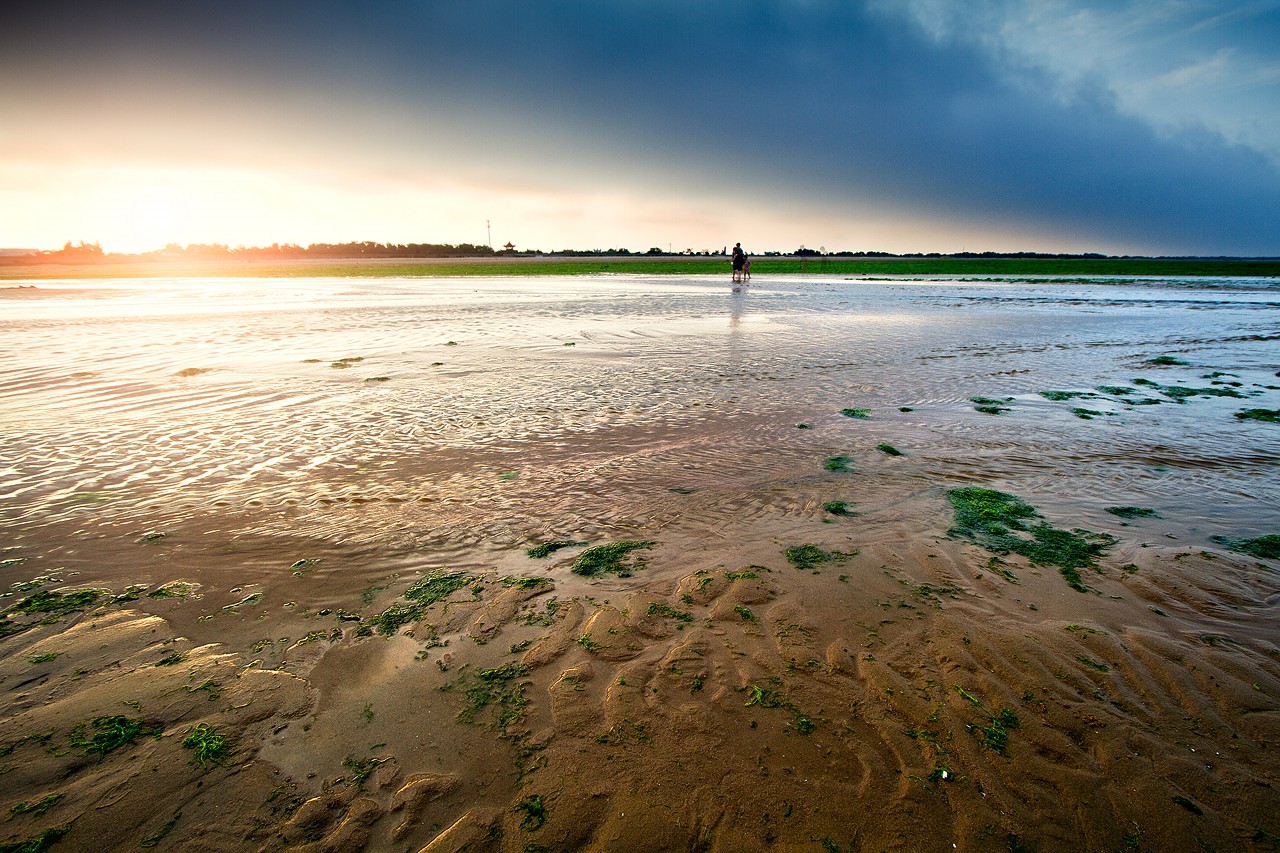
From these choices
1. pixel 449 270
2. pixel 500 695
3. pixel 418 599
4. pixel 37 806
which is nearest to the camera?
pixel 37 806

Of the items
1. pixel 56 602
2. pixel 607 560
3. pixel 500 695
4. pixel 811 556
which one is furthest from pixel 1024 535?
pixel 56 602

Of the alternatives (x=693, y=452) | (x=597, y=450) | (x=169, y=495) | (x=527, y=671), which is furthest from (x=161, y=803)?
(x=693, y=452)

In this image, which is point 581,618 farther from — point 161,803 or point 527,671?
point 161,803

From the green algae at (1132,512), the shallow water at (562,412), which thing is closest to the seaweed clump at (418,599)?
the shallow water at (562,412)

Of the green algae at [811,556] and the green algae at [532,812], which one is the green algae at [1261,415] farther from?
A: the green algae at [532,812]

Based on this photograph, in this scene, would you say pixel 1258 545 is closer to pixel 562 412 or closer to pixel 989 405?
pixel 989 405

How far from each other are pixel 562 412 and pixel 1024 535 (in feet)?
19.0

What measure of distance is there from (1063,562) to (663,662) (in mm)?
3333

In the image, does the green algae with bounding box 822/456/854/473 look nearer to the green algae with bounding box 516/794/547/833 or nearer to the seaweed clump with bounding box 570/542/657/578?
the seaweed clump with bounding box 570/542/657/578

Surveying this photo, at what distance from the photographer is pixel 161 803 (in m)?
2.42

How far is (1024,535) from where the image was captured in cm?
473

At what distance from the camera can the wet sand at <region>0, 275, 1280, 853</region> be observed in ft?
7.94

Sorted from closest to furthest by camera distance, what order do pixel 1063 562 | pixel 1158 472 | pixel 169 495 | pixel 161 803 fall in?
pixel 161 803 → pixel 1063 562 → pixel 169 495 → pixel 1158 472

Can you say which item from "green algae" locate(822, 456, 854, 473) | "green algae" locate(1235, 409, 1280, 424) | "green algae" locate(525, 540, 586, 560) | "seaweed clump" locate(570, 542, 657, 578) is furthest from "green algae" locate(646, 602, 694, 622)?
"green algae" locate(1235, 409, 1280, 424)
